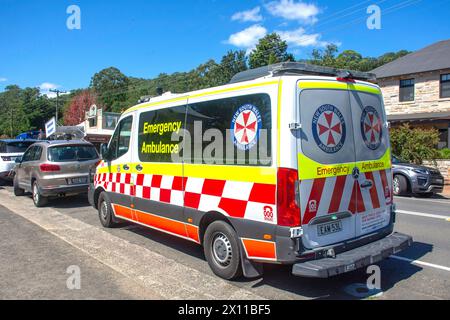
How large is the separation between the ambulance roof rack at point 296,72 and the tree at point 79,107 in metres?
68.0

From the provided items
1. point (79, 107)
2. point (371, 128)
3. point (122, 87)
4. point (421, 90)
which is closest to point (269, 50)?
point (421, 90)

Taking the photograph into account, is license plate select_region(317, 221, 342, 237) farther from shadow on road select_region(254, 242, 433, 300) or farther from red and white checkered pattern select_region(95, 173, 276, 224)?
shadow on road select_region(254, 242, 433, 300)

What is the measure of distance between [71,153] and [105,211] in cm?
336

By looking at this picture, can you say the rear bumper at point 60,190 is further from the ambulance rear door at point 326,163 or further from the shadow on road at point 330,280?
the ambulance rear door at point 326,163

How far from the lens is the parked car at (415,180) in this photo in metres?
12.4

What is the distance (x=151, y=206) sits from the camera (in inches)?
238

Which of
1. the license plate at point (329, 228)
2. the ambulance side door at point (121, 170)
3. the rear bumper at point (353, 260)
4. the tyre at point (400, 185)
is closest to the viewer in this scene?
the rear bumper at point (353, 260)

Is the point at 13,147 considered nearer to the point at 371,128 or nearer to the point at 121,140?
the point at 121,140

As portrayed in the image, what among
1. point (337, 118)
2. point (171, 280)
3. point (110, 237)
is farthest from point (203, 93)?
point (110, 237)

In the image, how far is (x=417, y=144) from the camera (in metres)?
17.5

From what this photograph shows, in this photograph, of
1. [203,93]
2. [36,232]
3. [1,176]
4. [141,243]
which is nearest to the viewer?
[203,93]

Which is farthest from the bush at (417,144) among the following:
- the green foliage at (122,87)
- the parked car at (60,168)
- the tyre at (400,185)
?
the green foliage at (122,87)
